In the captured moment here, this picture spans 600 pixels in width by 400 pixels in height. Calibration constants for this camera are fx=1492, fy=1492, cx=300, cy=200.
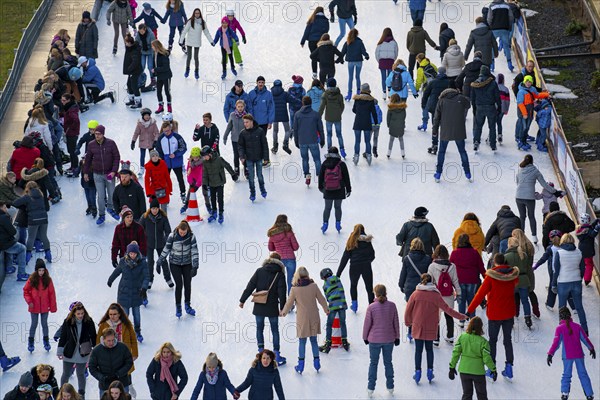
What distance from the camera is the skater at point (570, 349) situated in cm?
1847

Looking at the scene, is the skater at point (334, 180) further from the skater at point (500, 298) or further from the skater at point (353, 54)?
the skater at point (353, 54)

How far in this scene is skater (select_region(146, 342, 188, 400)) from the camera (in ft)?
57.1

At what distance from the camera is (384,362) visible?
18.8m

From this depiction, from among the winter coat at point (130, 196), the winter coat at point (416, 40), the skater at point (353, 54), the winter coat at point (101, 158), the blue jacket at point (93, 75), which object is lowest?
the winter coat at point (130, 196)

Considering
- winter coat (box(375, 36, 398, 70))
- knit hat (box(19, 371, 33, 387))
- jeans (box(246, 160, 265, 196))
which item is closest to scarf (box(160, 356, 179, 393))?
knit hat (box(19, 371, 33, 387))

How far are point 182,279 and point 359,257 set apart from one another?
2.50 metres

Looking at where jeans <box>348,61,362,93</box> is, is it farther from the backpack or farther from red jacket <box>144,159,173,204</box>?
red jacket <box>144,159,173,204</box>

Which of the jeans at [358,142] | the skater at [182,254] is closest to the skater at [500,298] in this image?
the skater at [182,254]

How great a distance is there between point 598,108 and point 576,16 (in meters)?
4.99

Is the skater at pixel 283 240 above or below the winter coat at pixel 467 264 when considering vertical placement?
above

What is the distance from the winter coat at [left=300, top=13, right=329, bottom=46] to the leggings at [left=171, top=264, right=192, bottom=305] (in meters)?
9.20

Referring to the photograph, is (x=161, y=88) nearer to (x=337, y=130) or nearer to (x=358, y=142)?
(x=337, y=130)

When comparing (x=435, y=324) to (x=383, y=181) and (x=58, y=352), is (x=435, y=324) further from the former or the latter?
(x=383, y=181)

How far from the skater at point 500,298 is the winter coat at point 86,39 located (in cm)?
1286
